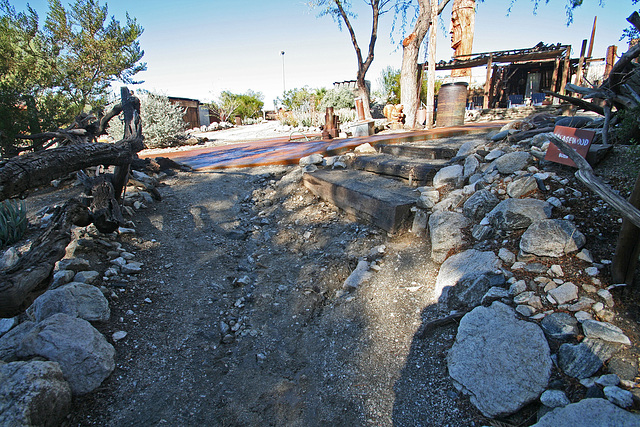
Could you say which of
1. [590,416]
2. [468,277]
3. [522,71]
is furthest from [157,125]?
[522,71]

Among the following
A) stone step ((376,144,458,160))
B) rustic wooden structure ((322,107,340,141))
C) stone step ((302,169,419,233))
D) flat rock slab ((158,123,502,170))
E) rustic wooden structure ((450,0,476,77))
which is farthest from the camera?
rustic wooden structure ((450,0,476,77))

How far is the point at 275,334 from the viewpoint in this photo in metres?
2.26

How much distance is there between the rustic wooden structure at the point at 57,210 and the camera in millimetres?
1883

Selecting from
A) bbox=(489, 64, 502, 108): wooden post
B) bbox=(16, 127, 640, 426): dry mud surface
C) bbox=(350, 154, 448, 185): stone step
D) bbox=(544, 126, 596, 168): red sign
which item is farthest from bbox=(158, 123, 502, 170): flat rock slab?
bbox=(489, 64, 502, 108): wooden post

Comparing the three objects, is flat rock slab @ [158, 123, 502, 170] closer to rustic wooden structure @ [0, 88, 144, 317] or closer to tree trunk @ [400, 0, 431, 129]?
rustic wooden structure @ [0, 88, 144, 317]

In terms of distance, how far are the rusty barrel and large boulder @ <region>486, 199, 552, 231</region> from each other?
7172 millimetres

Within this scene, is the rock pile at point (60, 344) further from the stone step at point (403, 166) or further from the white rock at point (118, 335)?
the stone step at point (403, 166)

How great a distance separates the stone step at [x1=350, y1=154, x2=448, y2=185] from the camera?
11.4 ft

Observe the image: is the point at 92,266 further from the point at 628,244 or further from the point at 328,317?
the point at 628,244

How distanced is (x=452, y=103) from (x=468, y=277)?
7745mm

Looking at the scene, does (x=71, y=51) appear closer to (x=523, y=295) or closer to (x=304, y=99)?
(x=304, y=99)

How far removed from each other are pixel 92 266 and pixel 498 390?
285cm

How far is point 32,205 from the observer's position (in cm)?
412

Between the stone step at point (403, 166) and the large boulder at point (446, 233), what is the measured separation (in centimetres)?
89
